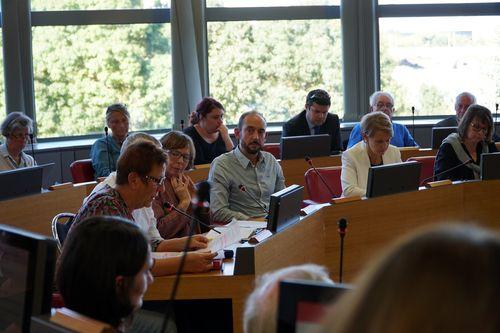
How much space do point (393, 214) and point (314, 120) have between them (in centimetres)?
279

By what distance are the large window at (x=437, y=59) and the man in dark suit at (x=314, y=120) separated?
2111mm

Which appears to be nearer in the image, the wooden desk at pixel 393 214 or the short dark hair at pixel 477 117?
the wooden desk at pixel 393 214

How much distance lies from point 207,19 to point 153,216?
200 inches

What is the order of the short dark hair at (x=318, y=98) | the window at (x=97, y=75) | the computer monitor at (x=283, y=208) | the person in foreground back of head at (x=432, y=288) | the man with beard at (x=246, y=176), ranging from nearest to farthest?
the person in foreground back of head at (x=432, y=288) → the computer monitor at (x=283, y=208) → the man with beard at (x=246, y=176) → the short dark hair at (x=318, y=98) → the window at (x=97, y=75)

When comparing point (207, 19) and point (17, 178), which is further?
point (207, 19)

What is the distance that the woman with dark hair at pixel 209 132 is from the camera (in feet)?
21.4

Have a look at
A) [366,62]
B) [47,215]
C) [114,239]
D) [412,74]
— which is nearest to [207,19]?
[366,62]

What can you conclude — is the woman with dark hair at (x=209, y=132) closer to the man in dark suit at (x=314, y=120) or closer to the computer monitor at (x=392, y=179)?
the man in dark suit at (x=314, y=120)

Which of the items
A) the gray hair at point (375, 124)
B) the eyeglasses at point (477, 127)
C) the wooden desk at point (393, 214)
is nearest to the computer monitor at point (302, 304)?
the wooden desk at point (393, 214)

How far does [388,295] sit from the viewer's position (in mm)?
697

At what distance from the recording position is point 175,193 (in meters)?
4.32

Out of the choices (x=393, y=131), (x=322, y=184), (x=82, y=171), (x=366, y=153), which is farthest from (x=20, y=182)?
(x=393, y=131)

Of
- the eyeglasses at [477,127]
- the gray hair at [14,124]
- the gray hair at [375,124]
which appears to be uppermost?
the gray hair at [14,124]

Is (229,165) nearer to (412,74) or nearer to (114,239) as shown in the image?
(114,239)
